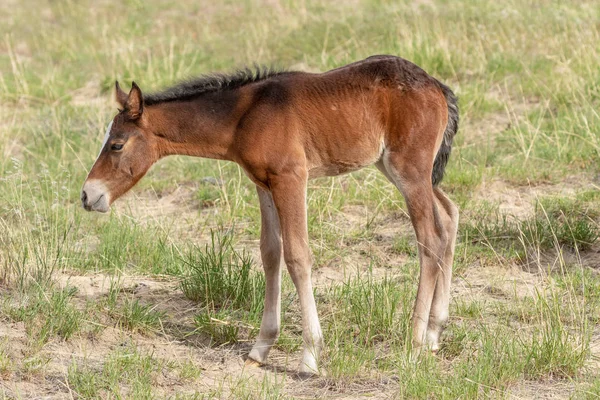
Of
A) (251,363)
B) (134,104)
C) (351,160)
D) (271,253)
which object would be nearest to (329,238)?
(271,253)

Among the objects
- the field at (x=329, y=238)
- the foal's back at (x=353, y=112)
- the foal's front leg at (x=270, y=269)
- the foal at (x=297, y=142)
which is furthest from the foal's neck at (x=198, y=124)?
the field at (x=329, y=238)

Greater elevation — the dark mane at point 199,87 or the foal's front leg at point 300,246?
the dark mane at point 199,87

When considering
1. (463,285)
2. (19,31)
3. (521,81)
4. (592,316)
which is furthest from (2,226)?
(19,31)

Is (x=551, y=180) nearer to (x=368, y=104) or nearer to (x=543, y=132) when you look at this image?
(x=543, y=132)

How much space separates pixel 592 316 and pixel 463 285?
104 cm

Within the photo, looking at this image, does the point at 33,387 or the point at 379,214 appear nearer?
the point at 33,387

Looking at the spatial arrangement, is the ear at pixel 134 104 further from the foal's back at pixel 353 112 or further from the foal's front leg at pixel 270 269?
the foal's front leg at pixel 270 269

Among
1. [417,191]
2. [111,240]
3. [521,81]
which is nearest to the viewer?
[417,191]

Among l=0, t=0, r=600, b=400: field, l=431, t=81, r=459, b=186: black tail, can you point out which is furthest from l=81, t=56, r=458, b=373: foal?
l=0, t=0, r=600, b=400: field

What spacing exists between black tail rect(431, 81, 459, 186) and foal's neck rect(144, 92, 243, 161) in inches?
54.0

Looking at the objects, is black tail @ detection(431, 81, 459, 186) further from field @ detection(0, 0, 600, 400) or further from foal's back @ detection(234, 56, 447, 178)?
field @ detection(0, 0, 600, 400)

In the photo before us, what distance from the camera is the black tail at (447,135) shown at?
6109 mm

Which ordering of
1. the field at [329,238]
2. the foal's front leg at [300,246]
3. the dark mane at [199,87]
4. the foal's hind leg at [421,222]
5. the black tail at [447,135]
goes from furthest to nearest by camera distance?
the black tail at [447,135] → the dark mane at [199,87] → the foal's hind leg at [421,222] → the foal's front leg at [300,246] → the field at [329,238]

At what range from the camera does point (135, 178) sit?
5785 millimetres
